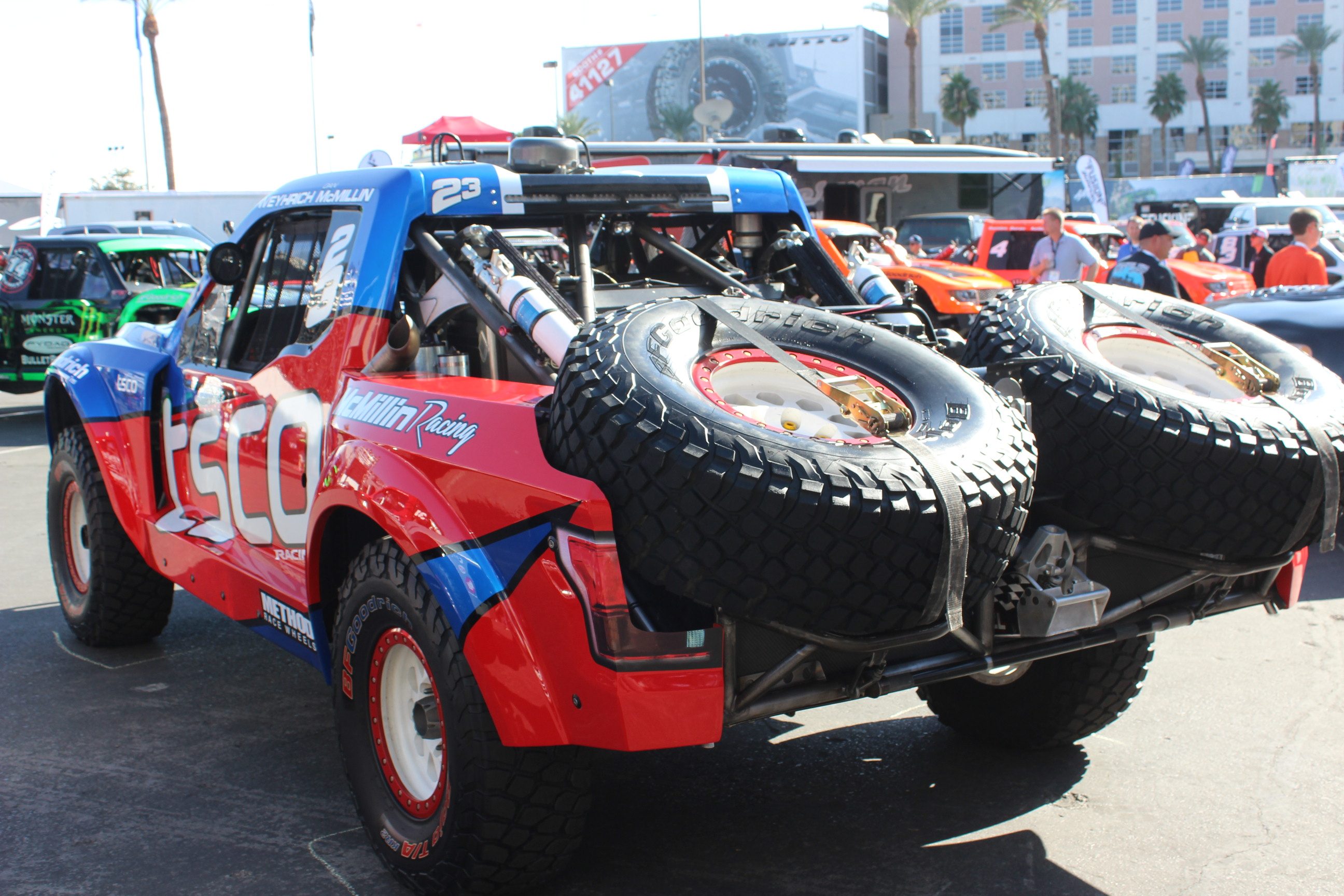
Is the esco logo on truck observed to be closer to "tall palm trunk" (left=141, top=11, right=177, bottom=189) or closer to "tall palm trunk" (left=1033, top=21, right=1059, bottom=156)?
"tall palm trunk" (left=141, top=11, right=177, bottom=189)

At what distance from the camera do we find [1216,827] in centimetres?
347

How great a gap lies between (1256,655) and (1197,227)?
96.2 ft

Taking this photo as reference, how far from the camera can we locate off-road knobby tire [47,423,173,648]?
500 centimetres

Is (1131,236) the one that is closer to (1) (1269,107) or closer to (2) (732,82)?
(1) (1269,107)

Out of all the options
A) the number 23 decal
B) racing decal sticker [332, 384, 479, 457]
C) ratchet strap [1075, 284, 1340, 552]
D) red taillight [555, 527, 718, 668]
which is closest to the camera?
red taillight [555, 527, 718, 668]

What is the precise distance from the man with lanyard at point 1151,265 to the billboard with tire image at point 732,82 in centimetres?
7444

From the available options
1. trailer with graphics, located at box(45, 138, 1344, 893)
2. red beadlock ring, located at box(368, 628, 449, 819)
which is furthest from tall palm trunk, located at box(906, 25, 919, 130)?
red beadlock ring, located at box(368, 628, 449, 819)

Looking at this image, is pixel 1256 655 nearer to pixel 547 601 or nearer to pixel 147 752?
pixel 547 601

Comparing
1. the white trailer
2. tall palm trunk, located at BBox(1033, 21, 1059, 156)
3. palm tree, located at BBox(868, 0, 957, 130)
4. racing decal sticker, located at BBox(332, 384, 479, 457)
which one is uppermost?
palm tree, located at BBox(868, 0, 957, 130)

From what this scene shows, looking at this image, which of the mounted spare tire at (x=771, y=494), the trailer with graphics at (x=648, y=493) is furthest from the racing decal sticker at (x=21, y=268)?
the mounted spare tire at (x=771, y=494)

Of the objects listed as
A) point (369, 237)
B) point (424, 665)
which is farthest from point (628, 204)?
point (424, 665)

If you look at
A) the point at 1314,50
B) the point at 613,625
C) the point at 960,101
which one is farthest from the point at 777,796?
the point at 1314,50

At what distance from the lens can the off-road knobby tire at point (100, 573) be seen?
16.4 feet

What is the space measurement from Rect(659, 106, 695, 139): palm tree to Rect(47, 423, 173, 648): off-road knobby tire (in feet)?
265
